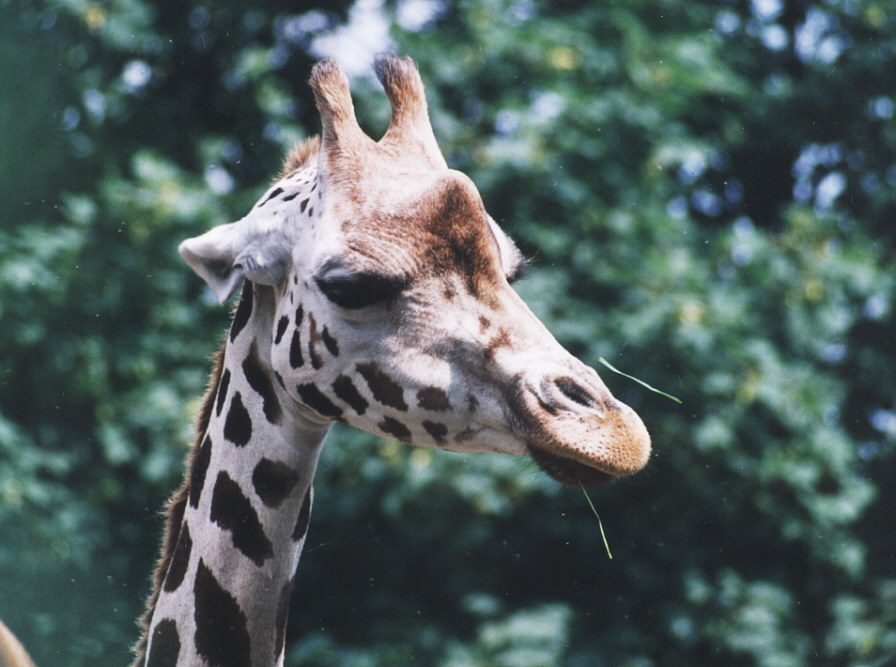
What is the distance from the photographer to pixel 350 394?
1949mm

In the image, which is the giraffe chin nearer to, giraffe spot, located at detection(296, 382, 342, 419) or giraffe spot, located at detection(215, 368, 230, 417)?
giraffe spot, located at detection(296, 382, 342, 419)

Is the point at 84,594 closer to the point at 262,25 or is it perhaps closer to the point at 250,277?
the point at 262,25

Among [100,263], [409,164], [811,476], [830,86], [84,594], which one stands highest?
[409,164]

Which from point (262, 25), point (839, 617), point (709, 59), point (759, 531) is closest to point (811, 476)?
point (759, 531)

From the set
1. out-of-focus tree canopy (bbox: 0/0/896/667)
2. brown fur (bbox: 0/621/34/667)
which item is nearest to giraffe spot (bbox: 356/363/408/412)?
brown fur (bbox: 0/621/34/667)

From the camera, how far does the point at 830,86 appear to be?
6891 millimetres

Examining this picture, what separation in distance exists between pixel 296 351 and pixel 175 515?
51cm

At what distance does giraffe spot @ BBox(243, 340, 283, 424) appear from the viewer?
204 cm

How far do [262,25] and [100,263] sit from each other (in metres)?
1.56

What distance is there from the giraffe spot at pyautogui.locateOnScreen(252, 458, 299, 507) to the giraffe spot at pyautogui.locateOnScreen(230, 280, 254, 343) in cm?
28

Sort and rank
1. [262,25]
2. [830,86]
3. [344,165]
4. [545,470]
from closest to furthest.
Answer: [545,470]
[344,165]
[262,25]
[830,86]

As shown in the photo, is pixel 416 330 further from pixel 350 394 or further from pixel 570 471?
pixel 570 471

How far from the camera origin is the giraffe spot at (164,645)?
78.5 inches

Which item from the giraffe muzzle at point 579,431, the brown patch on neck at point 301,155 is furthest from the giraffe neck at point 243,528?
the giraffe muzzle at point 579,431
